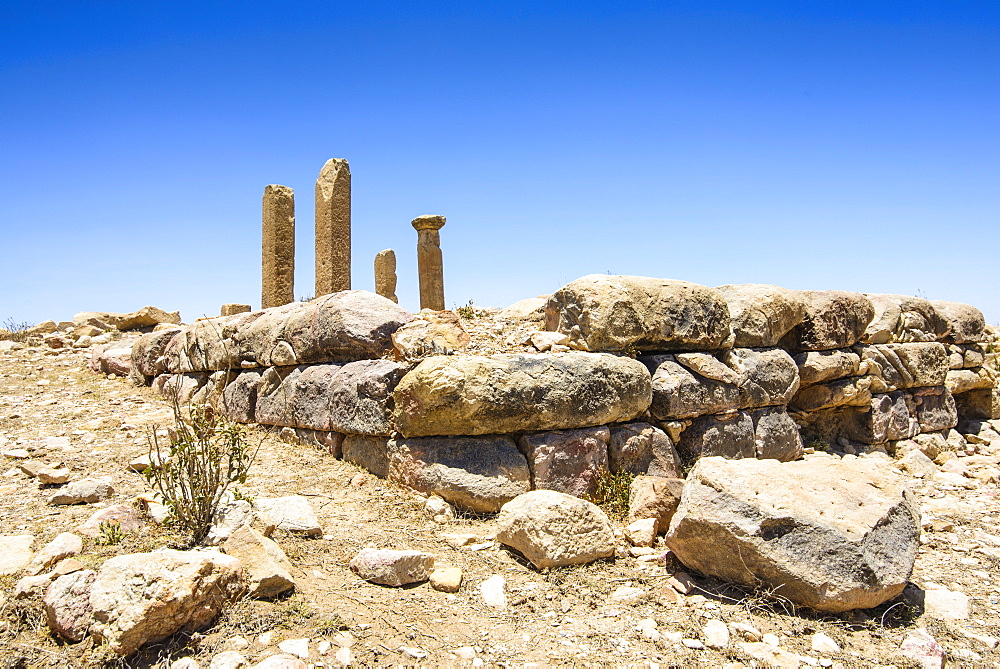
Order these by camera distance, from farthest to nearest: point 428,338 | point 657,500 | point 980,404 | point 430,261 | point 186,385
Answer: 1. point 430,261
2. point 980,404
3. point 186,385
4. point 428,338
5. point 657,500

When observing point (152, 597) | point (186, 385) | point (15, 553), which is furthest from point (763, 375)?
point (186, 385)

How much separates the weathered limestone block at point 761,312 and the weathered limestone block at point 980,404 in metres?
3.96

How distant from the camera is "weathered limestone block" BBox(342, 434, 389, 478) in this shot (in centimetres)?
486

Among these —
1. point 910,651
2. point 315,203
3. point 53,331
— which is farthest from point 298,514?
point 53,331

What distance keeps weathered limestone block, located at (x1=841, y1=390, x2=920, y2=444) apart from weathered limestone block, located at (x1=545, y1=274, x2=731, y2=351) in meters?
2.52

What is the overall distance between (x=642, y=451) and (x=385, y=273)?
10.8 m

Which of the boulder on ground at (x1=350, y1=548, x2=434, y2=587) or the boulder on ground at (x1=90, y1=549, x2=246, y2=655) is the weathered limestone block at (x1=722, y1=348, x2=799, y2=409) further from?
the boulder on ground at (x1=90, y1=549, x2=246, y2=655)

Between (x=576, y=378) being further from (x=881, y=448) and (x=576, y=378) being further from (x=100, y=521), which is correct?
(x=881, y=448)

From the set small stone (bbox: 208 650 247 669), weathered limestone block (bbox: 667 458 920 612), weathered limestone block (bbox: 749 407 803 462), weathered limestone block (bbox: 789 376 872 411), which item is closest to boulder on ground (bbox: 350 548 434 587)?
small stone (bbox: 208 650 247 669)

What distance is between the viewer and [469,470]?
4.45 meters

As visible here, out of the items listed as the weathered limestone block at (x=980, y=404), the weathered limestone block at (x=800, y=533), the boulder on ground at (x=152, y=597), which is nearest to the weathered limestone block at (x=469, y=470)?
the weathered limestone block at (x=800, y=533)

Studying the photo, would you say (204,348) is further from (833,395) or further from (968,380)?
(968,380)

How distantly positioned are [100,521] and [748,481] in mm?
3436

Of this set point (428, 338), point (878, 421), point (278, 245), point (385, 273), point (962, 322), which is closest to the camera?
A: point (428, 338)
